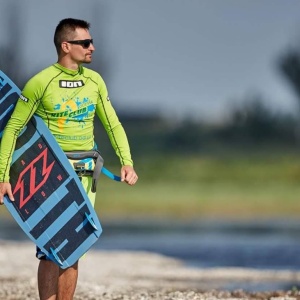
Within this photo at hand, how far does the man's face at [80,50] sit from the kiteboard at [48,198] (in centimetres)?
45

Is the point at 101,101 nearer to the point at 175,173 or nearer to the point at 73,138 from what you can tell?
the point at 73,138

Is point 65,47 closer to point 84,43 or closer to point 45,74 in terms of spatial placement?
point 84,43

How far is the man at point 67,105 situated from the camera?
8.59 meters

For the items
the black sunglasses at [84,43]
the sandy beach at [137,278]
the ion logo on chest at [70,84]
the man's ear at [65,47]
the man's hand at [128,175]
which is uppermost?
the black sunglasses at [84,43]

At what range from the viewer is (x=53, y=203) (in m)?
8.84

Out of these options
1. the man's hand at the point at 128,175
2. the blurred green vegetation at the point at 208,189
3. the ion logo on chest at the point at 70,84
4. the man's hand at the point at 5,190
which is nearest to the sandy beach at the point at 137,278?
the man's hand at the point at 128,175

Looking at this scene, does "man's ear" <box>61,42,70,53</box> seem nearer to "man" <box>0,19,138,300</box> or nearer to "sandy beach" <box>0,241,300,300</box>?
"man" <box>0,19,138,300</box>

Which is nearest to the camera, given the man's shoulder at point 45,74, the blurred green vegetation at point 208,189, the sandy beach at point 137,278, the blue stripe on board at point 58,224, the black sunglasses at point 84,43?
the man's shoulder at point 45,74

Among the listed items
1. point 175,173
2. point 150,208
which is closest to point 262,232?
point 150,208

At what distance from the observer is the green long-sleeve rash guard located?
8586 millimetres

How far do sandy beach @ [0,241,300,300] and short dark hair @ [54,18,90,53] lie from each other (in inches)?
110

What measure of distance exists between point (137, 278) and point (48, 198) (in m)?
5.30

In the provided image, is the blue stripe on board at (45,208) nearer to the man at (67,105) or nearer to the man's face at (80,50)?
the man at (67,105)

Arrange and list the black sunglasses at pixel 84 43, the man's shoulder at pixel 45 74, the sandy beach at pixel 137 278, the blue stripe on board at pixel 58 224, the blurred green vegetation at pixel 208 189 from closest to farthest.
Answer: the man's shoulder at pixel 45 74 → the black sunglasses at pixel 84 43 → the blue stripe on board at pixel 58 224 → the sandy beach at pixel 137 278 → the blurred green vegetation at pixel 208 189
